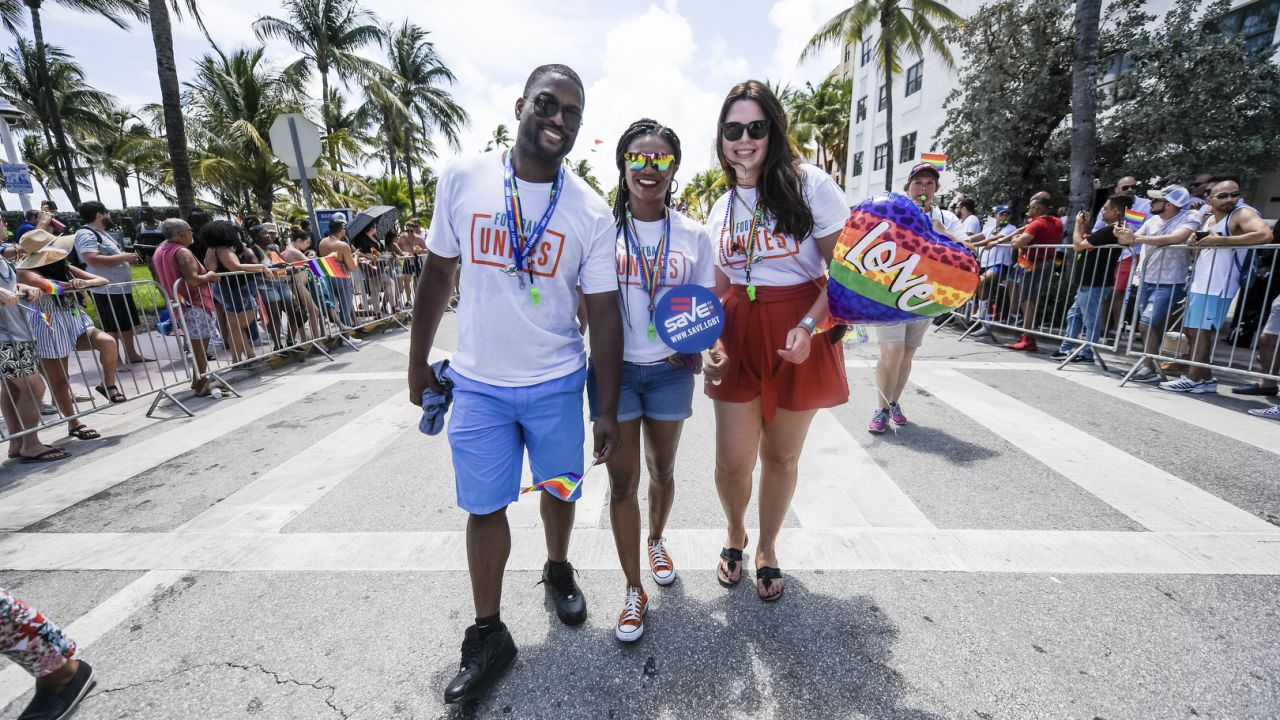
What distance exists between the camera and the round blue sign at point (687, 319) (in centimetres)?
200

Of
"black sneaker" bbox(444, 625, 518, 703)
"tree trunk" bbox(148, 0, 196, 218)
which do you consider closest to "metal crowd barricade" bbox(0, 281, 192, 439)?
"tree trunk" bbox(148, 0, 196, 218)

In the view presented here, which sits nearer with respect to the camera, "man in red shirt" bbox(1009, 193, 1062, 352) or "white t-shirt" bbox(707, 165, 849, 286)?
"white t-shirt" bbox(707, 165, 849, 286)

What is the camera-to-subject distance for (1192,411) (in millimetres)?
4809

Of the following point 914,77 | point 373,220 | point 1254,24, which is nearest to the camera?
point 1254,24

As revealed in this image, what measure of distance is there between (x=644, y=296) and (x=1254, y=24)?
1601 cm

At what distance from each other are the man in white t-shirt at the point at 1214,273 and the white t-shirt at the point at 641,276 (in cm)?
610

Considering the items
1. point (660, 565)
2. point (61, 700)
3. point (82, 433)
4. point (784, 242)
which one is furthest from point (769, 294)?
point (82, 433)

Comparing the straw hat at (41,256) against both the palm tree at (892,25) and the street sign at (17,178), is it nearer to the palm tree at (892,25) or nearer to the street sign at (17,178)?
the street sign at (17,178)

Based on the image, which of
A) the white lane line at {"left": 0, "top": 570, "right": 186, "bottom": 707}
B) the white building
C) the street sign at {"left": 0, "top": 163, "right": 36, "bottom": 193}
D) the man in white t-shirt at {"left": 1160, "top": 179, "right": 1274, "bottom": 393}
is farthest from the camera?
the white building

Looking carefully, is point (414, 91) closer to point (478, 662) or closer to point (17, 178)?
point (17, 178)

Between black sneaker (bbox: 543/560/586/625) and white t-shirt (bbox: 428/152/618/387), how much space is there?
96 cm

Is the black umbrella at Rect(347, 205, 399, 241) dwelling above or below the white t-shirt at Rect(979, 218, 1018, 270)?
above

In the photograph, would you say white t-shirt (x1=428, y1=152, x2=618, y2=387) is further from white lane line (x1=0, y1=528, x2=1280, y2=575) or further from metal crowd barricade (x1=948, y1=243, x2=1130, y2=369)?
metal crowd barricade (x1=948, y1=243, x2=1130, y2=369)

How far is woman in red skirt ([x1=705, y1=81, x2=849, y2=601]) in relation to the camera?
2.15 metres
